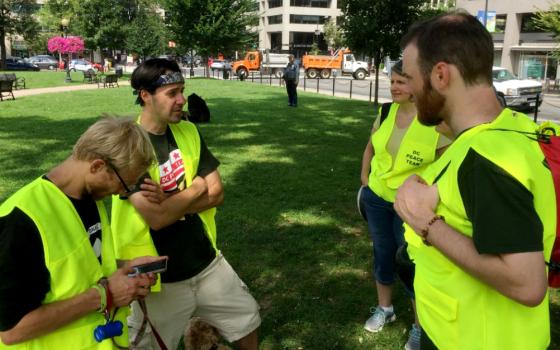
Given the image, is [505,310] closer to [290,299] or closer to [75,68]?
[290,299]

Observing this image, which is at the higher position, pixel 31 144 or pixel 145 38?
pixel 145 38

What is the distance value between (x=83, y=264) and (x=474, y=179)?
1.38m

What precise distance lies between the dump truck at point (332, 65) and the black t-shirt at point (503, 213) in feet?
133

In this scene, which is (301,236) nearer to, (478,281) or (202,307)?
(202,307)

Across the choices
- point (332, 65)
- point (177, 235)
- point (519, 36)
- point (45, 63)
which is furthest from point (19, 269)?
point (45, 63)

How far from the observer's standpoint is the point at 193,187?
8.67 feet

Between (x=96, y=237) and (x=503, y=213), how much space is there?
1.49 metres

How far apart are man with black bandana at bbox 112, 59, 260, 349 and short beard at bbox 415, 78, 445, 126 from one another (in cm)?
140

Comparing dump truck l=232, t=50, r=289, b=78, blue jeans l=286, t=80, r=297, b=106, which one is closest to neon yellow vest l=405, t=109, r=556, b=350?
blue jeans l=286, t=80, r=297, b=106

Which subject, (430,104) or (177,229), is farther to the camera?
(177,229)

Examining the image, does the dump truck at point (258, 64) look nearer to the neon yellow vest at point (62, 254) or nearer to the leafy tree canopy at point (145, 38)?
the leafy tree canopy at point (145, 38)

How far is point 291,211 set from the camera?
641cm

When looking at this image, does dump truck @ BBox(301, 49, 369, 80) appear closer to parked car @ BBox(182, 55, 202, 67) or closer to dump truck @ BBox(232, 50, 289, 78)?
dump truck @ BBox(232, 50, 289, 78)

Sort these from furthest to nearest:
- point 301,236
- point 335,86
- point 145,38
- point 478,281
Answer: point 145,38
point 335,86
point 301,236
point 478,281
